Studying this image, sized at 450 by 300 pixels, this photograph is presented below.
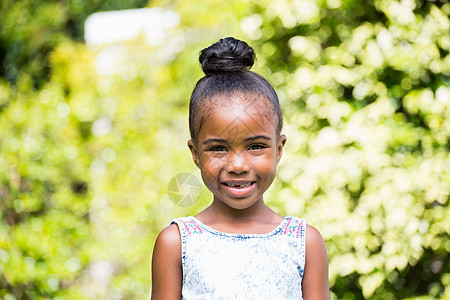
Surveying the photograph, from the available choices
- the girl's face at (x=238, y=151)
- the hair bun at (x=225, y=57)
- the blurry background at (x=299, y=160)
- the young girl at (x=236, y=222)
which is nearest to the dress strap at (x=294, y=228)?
the young girl at (x=236, y=222)

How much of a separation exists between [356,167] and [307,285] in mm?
1874

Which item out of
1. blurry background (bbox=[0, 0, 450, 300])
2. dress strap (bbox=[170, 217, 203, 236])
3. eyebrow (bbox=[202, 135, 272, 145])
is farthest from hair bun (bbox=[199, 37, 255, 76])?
blurry background (bbox=[0, 0, 450, 300])

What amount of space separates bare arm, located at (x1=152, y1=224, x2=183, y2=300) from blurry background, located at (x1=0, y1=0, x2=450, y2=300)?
2.01 metres

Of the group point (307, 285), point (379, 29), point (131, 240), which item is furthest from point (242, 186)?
point (131, 240)

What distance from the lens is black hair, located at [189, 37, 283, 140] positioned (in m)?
1.82

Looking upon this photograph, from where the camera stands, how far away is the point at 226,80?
72.5 inches

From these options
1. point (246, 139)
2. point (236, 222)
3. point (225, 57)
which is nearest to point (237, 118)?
point (246, 139)

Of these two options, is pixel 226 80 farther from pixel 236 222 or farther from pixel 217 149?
pixel 236 222

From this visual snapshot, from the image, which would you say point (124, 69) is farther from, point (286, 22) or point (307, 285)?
point (307, 285)

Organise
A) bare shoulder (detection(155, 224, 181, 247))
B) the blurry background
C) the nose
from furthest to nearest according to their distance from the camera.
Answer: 1. the blurry background
2. bare shoulder (detection(155, 224, 181, 247))
3. the nose

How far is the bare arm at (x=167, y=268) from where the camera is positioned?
182 cm

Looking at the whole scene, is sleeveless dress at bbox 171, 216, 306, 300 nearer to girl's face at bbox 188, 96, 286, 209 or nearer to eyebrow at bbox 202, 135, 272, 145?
girl's face at bbox 188, 96, 286, 209

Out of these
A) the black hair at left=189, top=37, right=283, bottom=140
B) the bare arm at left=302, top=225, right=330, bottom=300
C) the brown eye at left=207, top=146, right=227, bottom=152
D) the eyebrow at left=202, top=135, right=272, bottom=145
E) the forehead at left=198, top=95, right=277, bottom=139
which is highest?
the black hair at left=189, top=37, right=283, bottom=140

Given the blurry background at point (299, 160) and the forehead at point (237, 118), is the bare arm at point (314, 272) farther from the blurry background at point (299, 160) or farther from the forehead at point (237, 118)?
the blurry background at point (299, 160)
